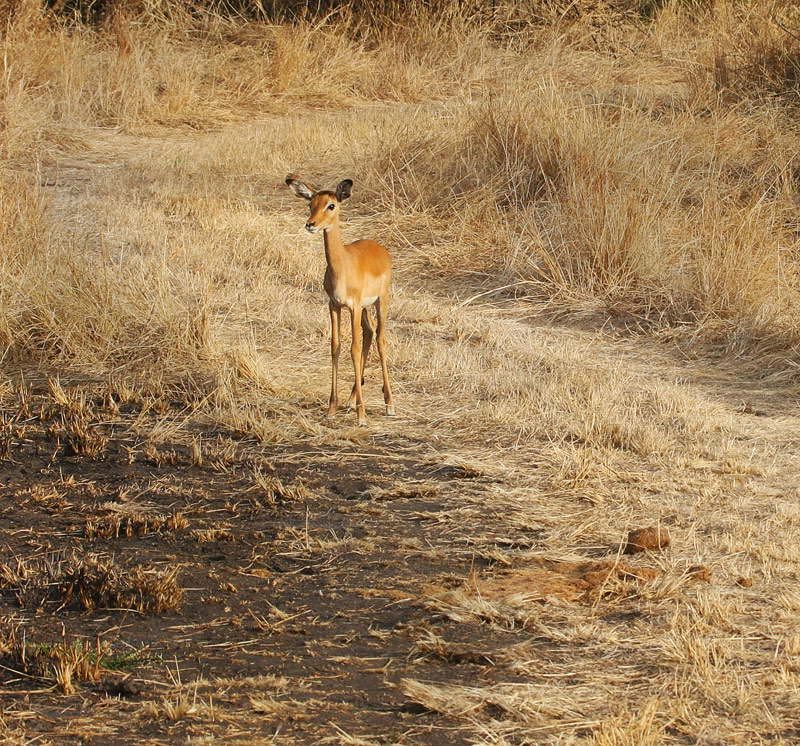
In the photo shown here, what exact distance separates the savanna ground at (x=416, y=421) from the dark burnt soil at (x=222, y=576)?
16 mm

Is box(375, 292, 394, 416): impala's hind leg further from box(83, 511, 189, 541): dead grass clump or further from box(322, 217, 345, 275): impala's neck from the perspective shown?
box(83, 511, 189, 541): dead grass clump

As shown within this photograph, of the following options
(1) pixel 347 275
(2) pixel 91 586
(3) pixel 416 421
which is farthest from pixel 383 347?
(2) pixel 91 586

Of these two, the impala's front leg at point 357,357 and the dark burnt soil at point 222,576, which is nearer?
the dark burnt soil at point 222,576

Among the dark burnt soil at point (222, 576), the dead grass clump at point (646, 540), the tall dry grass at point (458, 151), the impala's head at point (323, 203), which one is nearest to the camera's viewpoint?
the dark burnt soil at point (222, 576)

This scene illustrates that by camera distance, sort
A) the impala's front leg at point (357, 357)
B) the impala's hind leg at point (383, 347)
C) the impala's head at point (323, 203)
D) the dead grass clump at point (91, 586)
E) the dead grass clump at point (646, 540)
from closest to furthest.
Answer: the dead grass clump at point (91, 586), the dead grass clump at point (646, 540), the impala's head at point (323, 203), the impala's front leg at point (357, 357), the impala's hind leg at point (383, 347)

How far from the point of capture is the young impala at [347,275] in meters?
5.76

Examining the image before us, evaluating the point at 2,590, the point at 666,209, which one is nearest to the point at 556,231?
the point at 666,209

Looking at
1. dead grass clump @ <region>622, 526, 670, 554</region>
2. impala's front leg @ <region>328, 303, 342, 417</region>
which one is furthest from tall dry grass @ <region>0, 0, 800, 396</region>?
dead grass clump @ <region>622, 526, 670, 554</region>

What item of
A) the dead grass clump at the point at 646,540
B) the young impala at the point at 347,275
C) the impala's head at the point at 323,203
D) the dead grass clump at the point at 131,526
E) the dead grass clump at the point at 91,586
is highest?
the impala's head at the point at 323,203

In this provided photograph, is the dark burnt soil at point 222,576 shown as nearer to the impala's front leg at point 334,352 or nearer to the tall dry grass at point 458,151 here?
the impala's front leg at point 334,352

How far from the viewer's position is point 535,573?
4.48m

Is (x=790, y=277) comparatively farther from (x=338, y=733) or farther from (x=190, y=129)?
(x=190, y=129)

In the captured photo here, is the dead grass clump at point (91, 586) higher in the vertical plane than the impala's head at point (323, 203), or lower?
lower

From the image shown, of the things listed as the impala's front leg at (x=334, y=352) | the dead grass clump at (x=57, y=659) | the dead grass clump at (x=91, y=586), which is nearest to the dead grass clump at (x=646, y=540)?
the dead grass clump at (x=91, y=586)
